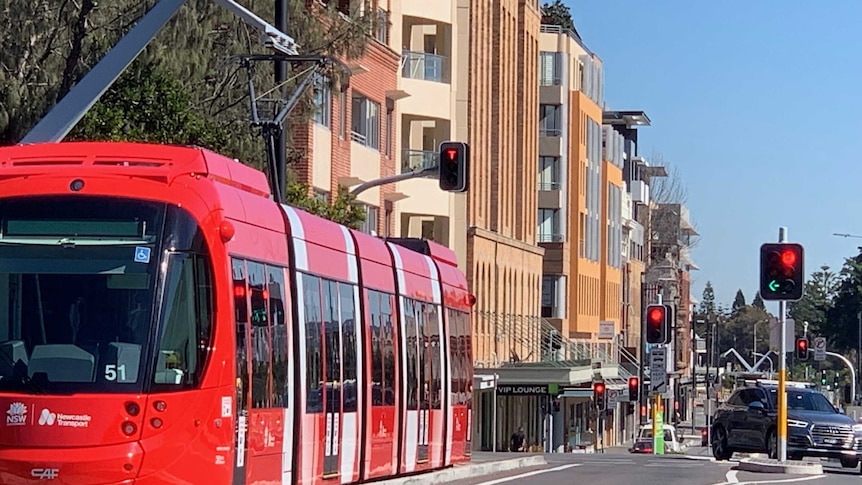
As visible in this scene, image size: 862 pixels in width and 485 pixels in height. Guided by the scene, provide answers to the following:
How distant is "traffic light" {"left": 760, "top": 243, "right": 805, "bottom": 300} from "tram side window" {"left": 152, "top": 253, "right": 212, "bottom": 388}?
16342 millimetres

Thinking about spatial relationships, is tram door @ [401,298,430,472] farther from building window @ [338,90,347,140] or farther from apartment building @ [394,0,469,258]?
apartment building @ [394,0,469,258]

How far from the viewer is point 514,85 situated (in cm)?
7162

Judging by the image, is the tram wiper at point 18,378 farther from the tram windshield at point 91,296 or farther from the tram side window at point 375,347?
the tram side window at point 375,347

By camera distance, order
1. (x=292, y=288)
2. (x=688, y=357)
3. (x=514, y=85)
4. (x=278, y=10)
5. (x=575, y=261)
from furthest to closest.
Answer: (x=688, y=357)
(x=575, y=261)
(x=514, y=85)
(x=278, y=10)
(x=292, y=288)

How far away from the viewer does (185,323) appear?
1462cm

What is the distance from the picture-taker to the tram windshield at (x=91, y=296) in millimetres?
14297

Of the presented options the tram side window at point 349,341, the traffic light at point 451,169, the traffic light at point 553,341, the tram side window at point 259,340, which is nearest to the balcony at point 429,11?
the traffic light at point 553,341

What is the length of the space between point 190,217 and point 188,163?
83cm

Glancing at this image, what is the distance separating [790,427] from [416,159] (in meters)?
22.3

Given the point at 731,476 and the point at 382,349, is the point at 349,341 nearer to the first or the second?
the point at 382,349

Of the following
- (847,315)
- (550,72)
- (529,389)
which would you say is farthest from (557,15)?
Answer: (847,315)

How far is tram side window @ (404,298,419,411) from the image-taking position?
919 inches

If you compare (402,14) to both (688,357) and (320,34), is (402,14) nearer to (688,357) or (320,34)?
(320,34)

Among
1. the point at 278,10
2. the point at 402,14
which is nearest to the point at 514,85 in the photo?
the point at 402,14
